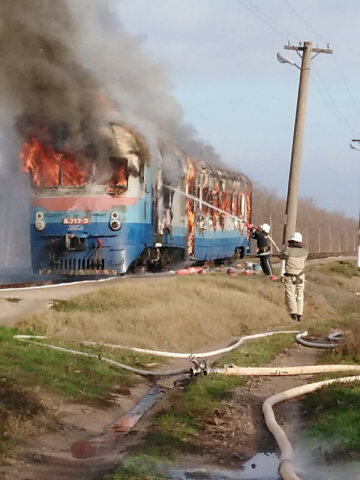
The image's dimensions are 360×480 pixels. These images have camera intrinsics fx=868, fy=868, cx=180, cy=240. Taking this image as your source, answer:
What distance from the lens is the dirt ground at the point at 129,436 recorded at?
6.95 meters

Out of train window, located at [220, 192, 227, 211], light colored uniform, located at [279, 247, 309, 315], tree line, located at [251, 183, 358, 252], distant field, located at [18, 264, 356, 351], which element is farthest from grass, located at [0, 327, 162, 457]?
tree line, located at [251, 183, 358, 252]

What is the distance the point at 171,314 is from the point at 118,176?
6.84 metres

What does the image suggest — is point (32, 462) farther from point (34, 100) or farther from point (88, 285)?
point (34, 100)

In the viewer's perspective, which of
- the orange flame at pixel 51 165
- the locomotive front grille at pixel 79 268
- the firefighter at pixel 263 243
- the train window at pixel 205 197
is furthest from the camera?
the train window at pixel 205 197

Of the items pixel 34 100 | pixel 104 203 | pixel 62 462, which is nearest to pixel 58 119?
pixel 34 100

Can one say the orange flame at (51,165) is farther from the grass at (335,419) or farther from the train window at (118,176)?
the grass at (335,419)

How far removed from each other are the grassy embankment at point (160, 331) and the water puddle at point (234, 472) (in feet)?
1.57

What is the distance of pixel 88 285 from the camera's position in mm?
19781

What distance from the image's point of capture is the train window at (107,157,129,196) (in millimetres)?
22016

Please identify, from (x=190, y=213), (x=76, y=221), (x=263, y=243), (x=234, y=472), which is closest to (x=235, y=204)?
(x=190, y=213)

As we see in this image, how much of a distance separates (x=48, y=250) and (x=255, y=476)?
1594 cm

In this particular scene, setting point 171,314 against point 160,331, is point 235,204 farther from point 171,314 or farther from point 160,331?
point 160,331

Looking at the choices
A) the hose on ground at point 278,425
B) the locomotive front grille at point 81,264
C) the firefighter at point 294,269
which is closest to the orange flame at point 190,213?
the locomotive front grille at point 81,264

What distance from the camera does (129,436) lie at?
8430mm
